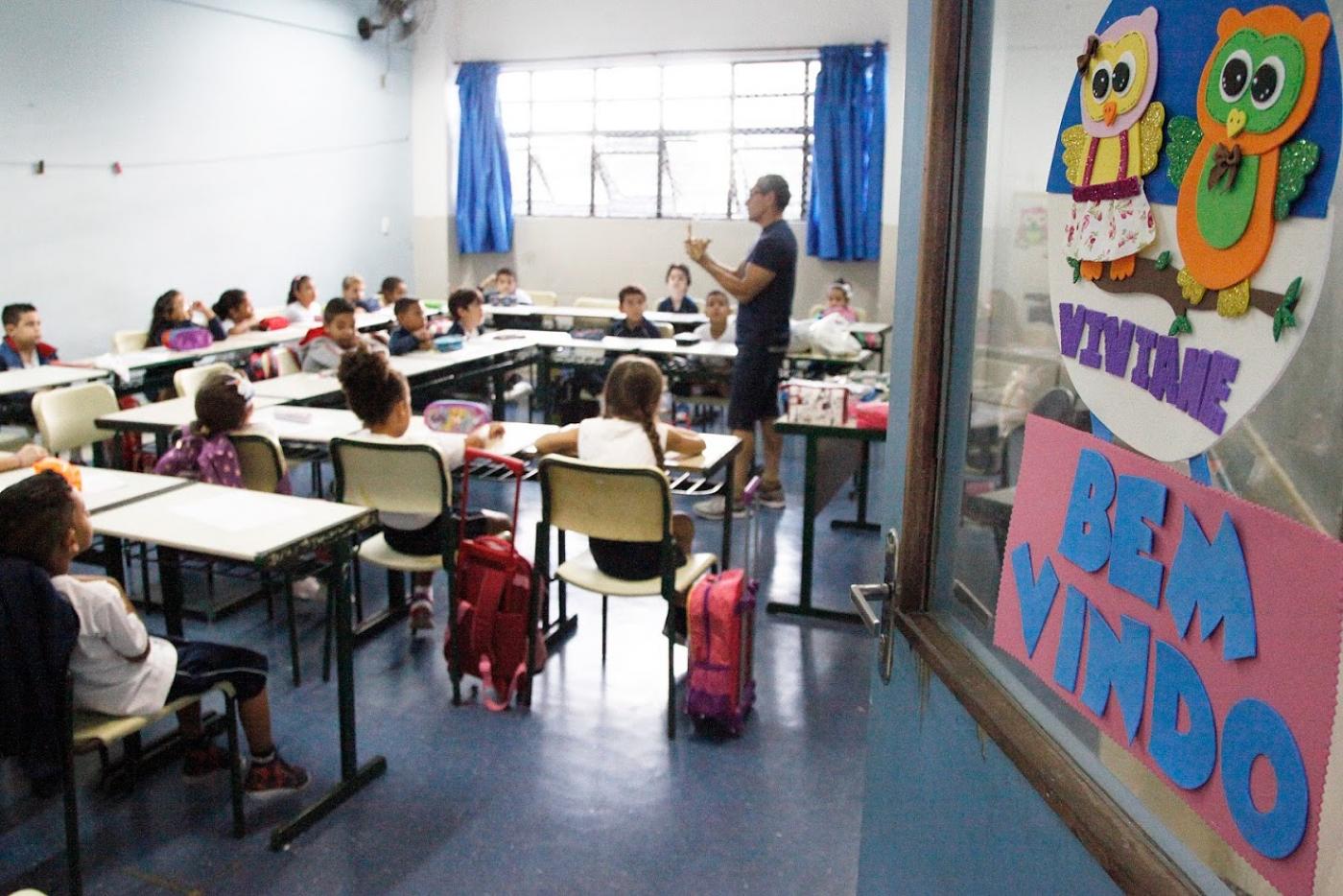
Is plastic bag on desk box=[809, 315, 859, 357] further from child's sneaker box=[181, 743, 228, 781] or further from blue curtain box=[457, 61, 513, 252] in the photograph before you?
blue curtain box=[457, 61, 513, 252]

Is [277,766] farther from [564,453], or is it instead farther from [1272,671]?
[1272,671]

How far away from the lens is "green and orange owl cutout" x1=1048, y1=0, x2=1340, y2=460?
65 centimetres

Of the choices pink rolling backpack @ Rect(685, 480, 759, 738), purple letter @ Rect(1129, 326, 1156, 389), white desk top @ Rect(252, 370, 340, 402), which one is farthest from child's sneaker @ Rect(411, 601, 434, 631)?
purple letter @ Rect(1129, 326, 1156, 389)

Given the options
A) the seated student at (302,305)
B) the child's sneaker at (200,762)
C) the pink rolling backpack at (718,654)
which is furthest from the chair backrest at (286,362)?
the pink rolling backpack at (718,654)

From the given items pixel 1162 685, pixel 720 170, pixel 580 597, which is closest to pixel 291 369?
pixel 580 597

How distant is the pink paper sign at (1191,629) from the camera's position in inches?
26.2

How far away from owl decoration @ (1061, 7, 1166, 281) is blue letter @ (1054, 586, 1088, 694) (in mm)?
267

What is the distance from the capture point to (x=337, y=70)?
348 inches

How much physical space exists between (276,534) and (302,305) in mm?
5572

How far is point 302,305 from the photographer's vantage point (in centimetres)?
775

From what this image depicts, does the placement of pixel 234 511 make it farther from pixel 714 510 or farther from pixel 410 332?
pixel 410 332

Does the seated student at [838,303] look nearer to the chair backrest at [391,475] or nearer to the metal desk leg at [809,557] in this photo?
the metal desk leg at [809,557]

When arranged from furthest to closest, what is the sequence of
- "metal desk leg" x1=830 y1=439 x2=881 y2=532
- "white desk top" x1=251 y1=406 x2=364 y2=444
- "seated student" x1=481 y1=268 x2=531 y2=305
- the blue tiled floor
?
"seated student" x1=481 y1=268 x2=531 y2=305
"metal desk leg" x1=830 y1=439 x2=881 y2=532
"white desk top" x1=251 y1=406 x2=364 y2=444
the blue tiled floor

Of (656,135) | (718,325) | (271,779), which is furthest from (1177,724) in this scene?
(656,135)
